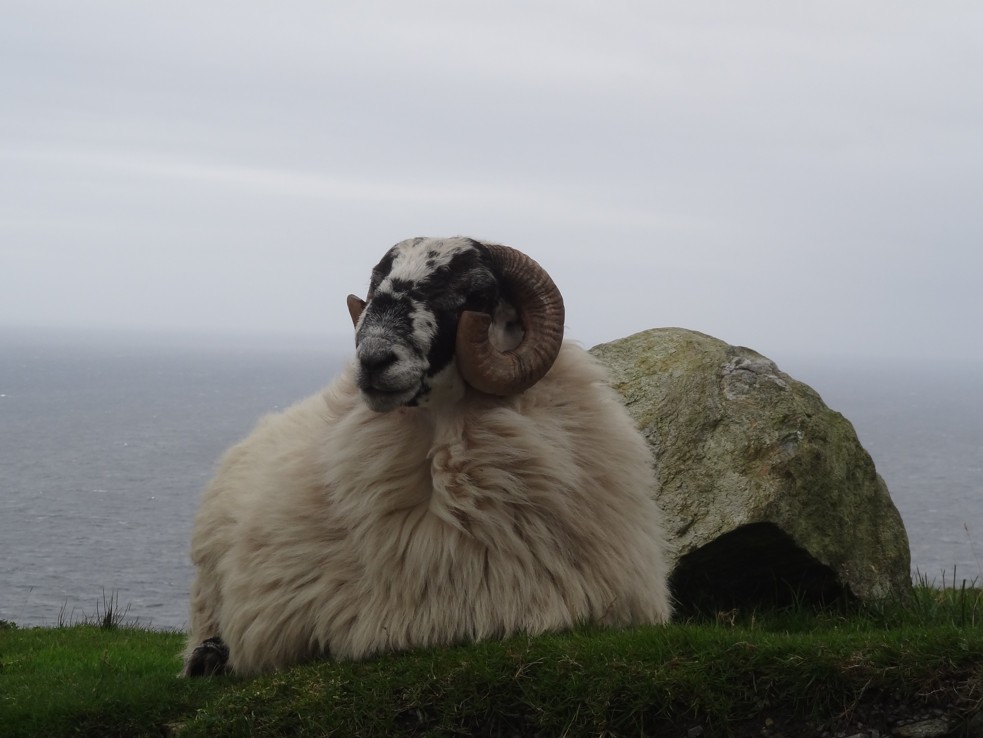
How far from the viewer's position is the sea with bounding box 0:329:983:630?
2498 cm

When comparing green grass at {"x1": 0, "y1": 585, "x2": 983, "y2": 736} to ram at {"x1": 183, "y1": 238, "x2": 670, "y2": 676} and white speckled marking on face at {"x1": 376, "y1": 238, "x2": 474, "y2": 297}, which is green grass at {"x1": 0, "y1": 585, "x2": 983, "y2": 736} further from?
white speckled marking on face at {"x1": 376, "y1": 238, "x2": 474, "y2": 297}

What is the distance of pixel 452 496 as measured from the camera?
605 cm

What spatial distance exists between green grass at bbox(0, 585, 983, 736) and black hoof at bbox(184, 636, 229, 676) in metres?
0.68

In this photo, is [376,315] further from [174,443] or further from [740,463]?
[174,443]

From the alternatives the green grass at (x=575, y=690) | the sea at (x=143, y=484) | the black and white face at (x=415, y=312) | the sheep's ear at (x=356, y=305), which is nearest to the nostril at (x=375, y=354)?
the black and white face at (x=415, y=312)

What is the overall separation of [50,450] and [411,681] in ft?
225

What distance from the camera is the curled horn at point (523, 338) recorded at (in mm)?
6039

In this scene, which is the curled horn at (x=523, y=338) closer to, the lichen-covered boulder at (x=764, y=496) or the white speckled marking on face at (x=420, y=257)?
the white speckled marking on face at (x=420, y=257)

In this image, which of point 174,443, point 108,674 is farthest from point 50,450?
point 108,674

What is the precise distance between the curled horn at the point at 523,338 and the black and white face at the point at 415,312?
11 cm

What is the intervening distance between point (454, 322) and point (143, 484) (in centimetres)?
4741

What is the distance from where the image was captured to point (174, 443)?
6850 centimetres

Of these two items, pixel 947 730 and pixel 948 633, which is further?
pixel 948 633

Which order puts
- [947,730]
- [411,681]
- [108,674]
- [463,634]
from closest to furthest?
1. [947,730]
2. [411,681]
3. [463,634]
4. [108,674]
